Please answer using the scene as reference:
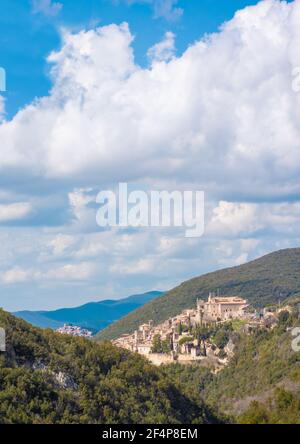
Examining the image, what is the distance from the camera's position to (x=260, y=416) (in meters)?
35.3

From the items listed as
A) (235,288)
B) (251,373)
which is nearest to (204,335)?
(251,373)

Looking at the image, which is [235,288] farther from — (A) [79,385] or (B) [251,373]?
(A) [79,385]

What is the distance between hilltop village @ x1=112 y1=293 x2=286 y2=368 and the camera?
228ft

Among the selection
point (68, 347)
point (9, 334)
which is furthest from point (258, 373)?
point (9, 334)

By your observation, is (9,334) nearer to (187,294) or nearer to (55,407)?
(55,407)

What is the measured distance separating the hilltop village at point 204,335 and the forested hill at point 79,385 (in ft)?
72.6

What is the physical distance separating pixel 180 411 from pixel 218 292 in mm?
90525

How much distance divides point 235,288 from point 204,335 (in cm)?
6357

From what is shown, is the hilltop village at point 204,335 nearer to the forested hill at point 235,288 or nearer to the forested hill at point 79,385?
the forested hill at point 79,385

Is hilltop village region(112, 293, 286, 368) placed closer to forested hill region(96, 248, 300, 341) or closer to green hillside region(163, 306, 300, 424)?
green hillside region(163, 306, 300, 424)

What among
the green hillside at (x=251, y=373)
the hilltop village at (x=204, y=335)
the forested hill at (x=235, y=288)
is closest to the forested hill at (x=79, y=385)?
the green hillside at (x=251, y=373)

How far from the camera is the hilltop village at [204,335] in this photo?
69.5 m

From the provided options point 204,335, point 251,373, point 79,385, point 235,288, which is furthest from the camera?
point 235,288

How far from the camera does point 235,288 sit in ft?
449
